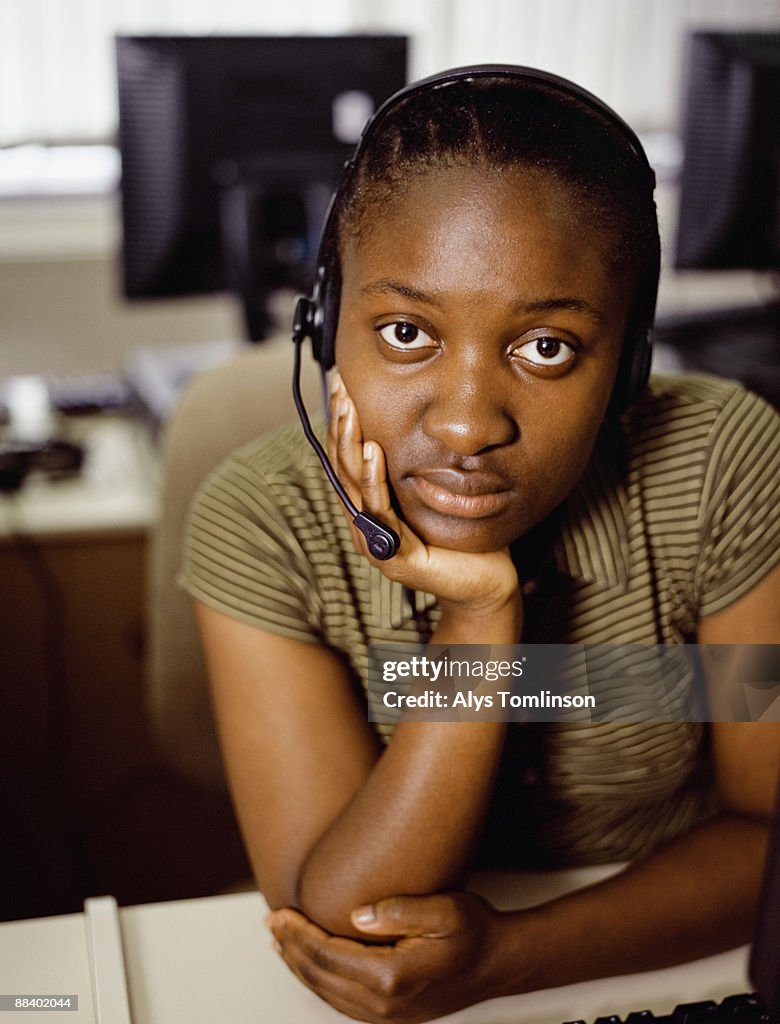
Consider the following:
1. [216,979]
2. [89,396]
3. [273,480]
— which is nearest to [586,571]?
[273,480]

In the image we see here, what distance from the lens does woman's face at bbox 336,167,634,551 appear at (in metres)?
0.57

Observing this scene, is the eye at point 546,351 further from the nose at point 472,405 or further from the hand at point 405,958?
the hand at point 405,958

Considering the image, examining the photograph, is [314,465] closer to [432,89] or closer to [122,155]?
[432,89]

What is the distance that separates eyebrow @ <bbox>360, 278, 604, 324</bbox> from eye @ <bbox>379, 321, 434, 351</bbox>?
0.05ft

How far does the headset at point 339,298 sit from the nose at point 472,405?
0.08m

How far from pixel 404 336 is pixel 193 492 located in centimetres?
45

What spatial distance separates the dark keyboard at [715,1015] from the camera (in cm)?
55

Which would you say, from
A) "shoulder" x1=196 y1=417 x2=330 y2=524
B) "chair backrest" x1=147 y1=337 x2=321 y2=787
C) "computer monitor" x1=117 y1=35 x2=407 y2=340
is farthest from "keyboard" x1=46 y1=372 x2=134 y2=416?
"shoulder" x1=196 y1=417 x2=330 y2=524

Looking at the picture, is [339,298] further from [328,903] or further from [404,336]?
[328,903]

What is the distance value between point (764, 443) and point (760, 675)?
16 cm

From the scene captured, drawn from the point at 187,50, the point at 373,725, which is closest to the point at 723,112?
the point at 187,50

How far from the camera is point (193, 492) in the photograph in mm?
999

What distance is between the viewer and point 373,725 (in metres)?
0.72

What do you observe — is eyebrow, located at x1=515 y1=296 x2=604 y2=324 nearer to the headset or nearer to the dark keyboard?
the headset
